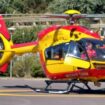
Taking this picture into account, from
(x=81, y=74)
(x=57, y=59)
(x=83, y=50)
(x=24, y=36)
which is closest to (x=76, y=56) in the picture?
(x=83, y=50)

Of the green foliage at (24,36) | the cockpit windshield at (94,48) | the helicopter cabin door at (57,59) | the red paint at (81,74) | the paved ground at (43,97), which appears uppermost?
the cockpit windshield at (94,48)

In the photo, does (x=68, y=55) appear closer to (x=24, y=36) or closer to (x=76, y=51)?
(x=76, y=51)

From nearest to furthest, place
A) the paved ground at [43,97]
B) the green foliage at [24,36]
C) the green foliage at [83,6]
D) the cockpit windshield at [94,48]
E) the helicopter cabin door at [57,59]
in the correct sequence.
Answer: the paved ground at [43,97] < the cockpit windshield at [94,48] < the helicopter cabin door at [57,59] < the green foliage at [24,36] < the green foliage at [83,6]

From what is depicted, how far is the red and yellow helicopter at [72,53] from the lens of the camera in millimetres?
18141

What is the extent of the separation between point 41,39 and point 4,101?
3249mm

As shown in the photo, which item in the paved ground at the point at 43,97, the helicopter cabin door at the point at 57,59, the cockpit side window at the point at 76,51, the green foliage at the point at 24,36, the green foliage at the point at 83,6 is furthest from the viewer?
the green foliage at the point at 83,6

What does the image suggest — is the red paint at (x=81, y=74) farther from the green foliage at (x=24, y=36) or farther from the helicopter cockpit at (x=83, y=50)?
the green foliage at (x=24, y=36)

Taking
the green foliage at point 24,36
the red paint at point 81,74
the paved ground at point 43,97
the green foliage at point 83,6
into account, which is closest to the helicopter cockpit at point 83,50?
the red paint at point 81,74

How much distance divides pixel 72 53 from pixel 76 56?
17 cm

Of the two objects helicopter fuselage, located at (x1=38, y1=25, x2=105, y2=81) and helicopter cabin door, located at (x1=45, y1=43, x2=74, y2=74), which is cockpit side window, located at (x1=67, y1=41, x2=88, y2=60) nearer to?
helicopter fuselage, located at (x1=38, y1=25, x2=105, y2=81)

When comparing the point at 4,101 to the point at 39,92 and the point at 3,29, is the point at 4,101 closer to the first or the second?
the point at 39,92

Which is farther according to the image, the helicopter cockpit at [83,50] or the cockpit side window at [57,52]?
the cockpit side window at [57,52]

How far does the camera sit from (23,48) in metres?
19.8

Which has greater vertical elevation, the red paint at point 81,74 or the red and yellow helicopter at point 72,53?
the red and yellow helicopter at point 72,53
